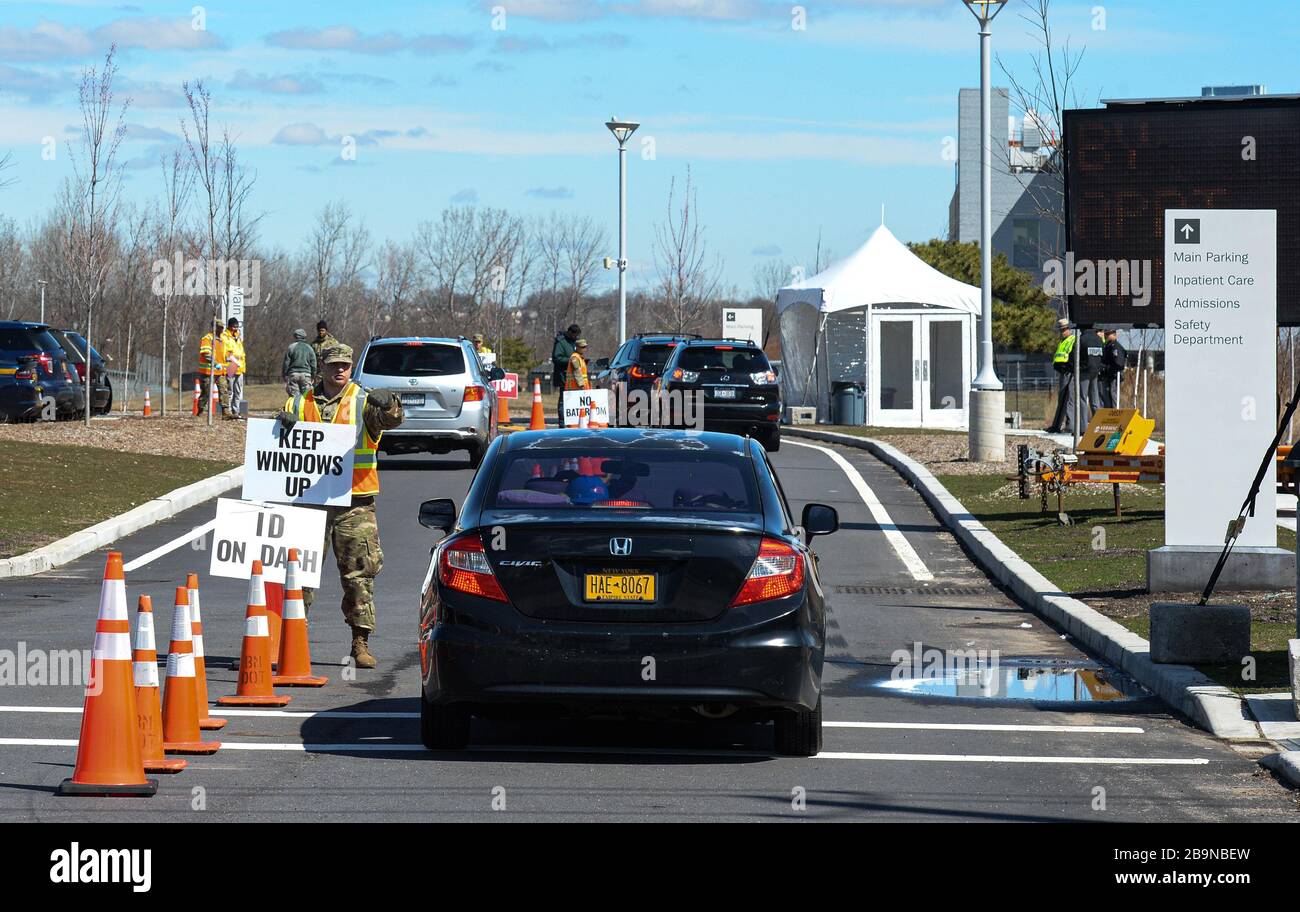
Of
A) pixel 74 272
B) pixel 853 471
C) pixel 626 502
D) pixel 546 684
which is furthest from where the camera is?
pixel 74 272

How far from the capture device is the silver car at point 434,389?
25.1 metres

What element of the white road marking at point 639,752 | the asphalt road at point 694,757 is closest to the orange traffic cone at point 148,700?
the asphalt road at point 694,757

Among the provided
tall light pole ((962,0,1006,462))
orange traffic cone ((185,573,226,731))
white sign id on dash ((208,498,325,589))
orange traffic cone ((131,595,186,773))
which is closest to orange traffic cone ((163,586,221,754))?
orange traffic cone ((185,573,226,731))

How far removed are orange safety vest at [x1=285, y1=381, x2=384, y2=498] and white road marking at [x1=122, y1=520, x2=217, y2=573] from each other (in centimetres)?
451

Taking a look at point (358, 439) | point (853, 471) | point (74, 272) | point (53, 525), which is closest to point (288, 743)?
point (358, 439)

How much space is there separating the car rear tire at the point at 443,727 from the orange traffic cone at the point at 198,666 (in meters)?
1.08

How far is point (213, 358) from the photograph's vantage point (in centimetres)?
3331

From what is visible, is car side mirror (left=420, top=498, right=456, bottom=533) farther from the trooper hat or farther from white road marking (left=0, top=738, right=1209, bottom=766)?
the trooper hat

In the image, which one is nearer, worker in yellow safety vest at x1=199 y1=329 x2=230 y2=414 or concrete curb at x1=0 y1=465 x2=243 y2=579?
concrete curb at x1=0 y1=465 x2=243 y2=579

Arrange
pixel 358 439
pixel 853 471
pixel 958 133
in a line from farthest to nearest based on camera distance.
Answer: pixel 958 133
pixel 853 471
pixel 358 439

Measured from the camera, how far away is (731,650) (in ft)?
27.2

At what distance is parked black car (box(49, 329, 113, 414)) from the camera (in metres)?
33.2

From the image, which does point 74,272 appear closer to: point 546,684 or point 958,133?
point 546,684
